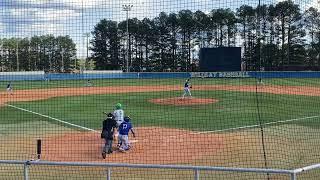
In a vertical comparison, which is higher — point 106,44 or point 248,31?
point 248,31

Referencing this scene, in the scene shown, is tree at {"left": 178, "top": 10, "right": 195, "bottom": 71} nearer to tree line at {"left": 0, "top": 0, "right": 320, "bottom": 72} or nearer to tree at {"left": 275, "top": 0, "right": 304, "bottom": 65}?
tree line at {"left": 0, "top": 0, "right": 320, "bottom": 72}

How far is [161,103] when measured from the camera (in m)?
27.0

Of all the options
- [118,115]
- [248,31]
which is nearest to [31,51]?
[118,115]

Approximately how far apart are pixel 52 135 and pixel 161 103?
11.0m

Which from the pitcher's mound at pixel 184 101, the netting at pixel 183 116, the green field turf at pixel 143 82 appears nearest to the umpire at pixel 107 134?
the netting at pixel 183 116

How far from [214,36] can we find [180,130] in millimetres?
4242

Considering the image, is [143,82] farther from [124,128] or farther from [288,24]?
[288,24]

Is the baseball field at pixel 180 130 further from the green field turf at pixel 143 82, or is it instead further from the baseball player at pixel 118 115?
the baseball player at pixel 118 115

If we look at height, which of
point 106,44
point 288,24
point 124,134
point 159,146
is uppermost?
point 288,24

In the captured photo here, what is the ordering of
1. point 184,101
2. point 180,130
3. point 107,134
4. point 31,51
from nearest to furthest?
point 107,134 < point 31,51 < point 180,130 < point 184,101

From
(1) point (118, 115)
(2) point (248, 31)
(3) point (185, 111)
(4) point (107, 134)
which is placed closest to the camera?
(4) point (107, 134)

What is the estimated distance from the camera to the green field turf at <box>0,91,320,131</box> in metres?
19.6

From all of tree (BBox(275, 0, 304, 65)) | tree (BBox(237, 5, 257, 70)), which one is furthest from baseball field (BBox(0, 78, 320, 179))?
tree (BBox(275, 0, 304, 65))

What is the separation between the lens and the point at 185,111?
23.5 m
